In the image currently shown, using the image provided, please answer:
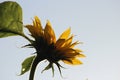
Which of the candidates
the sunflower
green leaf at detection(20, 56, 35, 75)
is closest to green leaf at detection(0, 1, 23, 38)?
the sunflower

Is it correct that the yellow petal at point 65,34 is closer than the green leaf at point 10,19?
No

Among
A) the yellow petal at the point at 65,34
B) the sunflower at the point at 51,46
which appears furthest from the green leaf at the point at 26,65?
the yellow petal at the point at 65,34

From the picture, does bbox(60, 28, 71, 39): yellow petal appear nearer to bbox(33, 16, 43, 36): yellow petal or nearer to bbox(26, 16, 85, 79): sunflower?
bbox(26, 16, 85, 79): sunflower

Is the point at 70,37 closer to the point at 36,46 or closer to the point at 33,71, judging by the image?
the point at 36,46

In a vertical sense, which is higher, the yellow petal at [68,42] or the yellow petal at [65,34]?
the yellow petal at [65,34]

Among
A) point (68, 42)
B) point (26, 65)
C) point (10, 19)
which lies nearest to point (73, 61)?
point (68, 42)

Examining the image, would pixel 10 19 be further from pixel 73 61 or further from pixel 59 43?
pixel 73 61

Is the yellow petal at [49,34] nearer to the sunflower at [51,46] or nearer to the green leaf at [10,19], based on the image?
the sunflower at [51,46]

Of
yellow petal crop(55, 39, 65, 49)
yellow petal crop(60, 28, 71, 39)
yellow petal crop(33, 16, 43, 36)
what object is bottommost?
yellow petal crop(55, 39, 65, 49)
